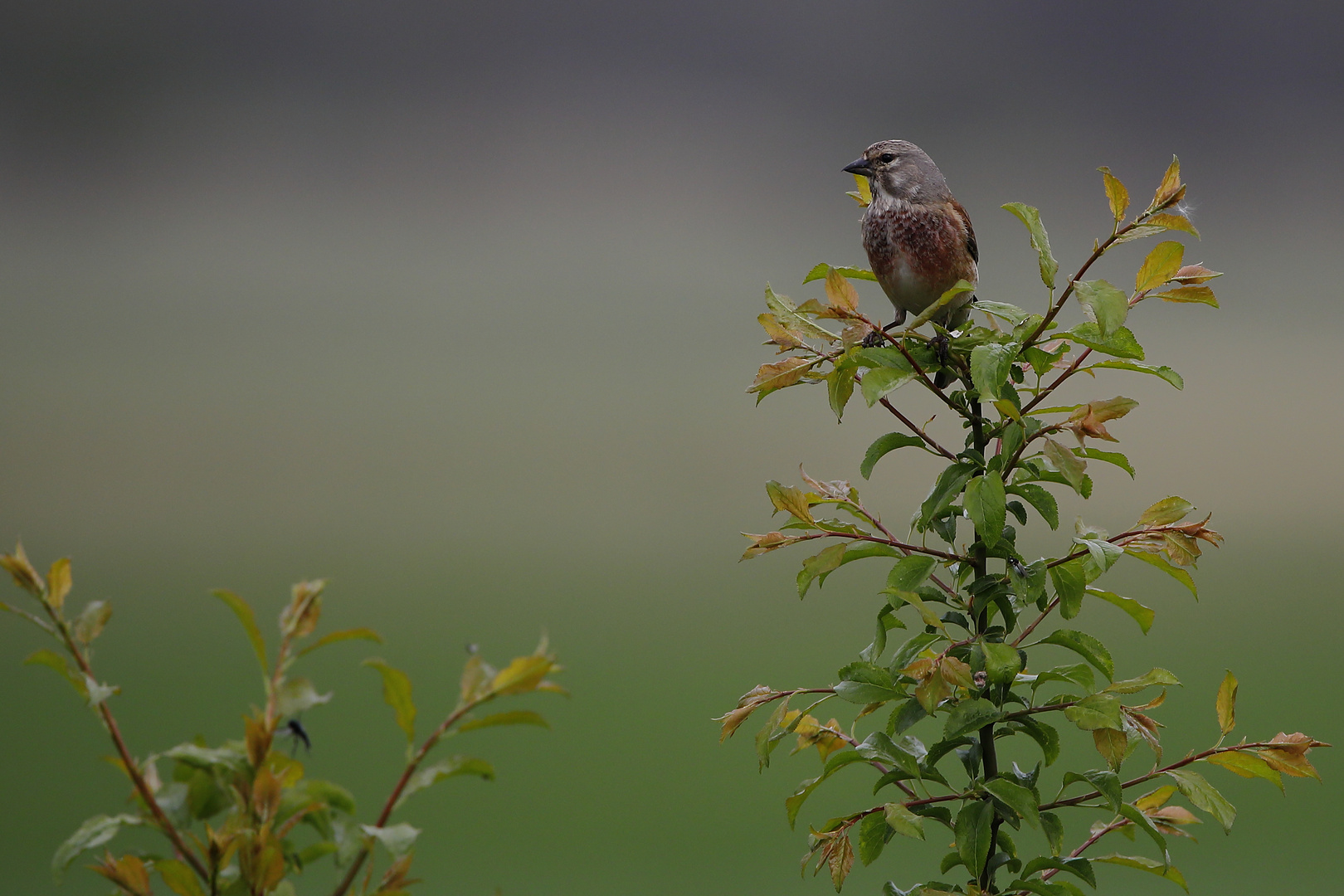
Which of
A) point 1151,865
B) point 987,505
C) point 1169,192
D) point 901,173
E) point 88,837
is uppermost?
point 901,173

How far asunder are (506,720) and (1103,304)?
505 millimetres

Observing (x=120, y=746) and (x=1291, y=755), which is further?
(x=1291, y=755)

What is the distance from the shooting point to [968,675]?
783 mm

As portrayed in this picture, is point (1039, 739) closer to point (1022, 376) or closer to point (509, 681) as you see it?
point (1022, 376)

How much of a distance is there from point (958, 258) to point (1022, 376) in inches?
12.9

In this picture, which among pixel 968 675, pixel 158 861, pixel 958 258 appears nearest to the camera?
pixel 158 861

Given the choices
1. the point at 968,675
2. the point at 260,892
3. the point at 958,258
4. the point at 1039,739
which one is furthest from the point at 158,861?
the point at 958,258

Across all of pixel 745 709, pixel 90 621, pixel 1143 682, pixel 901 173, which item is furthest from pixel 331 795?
pixel 901 173

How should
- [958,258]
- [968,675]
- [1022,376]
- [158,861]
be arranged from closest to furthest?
[158,861]
[968,675]
[1022,376]
[958,258]

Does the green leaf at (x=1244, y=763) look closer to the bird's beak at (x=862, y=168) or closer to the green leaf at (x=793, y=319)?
the green leaf at (x=793, y=319)

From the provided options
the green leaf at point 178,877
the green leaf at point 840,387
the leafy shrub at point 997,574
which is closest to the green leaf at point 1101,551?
the leafy shrub at point 997,574

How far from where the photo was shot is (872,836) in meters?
0.90

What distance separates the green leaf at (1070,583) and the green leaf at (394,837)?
0.54 m

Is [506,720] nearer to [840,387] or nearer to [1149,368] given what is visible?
[840,387]
